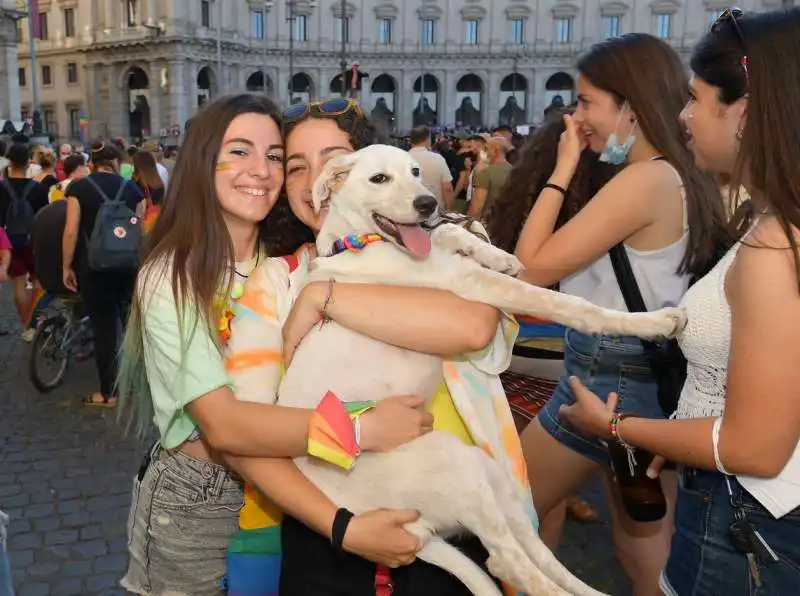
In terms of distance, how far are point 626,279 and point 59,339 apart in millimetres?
5994

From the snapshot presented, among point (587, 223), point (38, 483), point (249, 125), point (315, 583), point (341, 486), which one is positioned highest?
point (249, 125)

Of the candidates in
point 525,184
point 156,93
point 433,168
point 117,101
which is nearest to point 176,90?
point 156,93

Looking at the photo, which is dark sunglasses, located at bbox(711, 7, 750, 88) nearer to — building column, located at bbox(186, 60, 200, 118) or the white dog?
the white dog

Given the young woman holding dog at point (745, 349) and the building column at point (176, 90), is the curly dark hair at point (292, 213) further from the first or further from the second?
the building column at point (176, 90)

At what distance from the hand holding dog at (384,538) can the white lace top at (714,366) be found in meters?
0.77

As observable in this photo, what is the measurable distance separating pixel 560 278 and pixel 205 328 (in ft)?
4.27

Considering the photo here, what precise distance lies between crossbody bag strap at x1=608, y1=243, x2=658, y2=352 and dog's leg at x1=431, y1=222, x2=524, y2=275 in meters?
0.61

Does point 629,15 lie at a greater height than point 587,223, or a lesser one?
greater

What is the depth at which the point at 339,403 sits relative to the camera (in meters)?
1.72

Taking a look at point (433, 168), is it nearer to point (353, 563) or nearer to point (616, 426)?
point (616, 426)

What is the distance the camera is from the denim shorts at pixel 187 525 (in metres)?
2.03

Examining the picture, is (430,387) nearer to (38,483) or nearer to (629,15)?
(38,483)

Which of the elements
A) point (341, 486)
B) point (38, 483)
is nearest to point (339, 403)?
point (341, 486)

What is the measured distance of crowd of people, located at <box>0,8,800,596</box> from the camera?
1.62 meters
